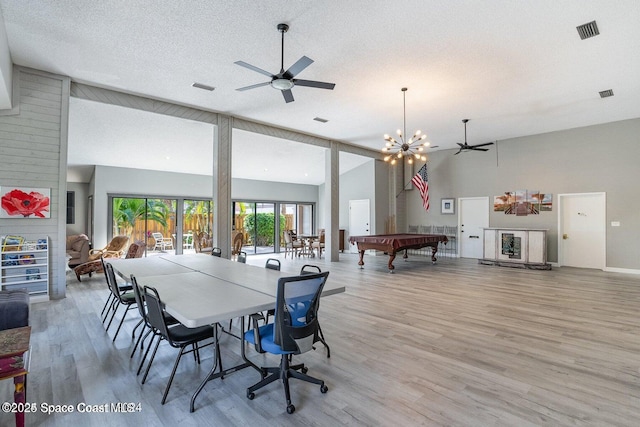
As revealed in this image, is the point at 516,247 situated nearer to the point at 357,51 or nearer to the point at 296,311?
the point at 357,51

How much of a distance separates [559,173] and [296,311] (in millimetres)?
9253

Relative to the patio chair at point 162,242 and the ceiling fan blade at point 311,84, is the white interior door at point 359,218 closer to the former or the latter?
the patio chair at point 162,242

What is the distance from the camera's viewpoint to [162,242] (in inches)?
398

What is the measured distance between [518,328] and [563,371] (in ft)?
3.56

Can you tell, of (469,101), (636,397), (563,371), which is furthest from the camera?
(469,101)

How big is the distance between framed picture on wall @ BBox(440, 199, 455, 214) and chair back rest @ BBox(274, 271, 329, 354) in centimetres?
936

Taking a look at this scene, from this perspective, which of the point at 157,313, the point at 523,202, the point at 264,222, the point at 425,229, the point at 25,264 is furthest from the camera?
the point at 264,222

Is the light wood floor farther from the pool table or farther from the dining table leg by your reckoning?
the pool table

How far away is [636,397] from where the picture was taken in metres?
2.34

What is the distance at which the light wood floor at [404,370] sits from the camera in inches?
83.8

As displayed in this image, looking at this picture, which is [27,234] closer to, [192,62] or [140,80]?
[140,80]

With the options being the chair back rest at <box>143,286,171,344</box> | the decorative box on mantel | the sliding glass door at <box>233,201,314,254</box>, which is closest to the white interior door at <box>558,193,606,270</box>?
the decorative box on mantel

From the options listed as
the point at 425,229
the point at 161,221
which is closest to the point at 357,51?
the point at 425,229

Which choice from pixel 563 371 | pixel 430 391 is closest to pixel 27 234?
pixel 430 391
